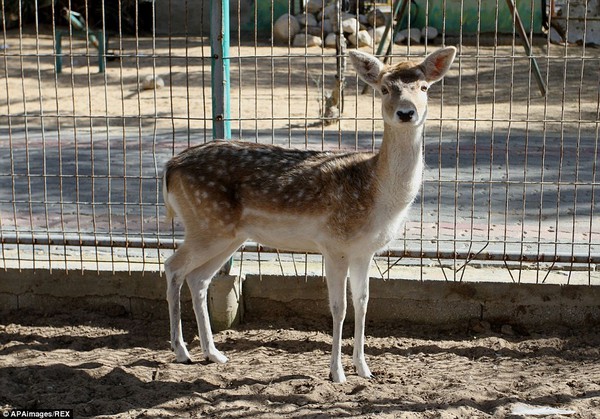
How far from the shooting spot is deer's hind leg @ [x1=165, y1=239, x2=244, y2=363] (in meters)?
6.21

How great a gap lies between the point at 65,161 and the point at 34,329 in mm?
6077

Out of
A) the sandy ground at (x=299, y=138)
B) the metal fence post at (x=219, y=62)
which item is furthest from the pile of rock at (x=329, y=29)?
the metal fence post at (x=219, y=62)

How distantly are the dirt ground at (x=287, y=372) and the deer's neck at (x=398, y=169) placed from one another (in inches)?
44.9

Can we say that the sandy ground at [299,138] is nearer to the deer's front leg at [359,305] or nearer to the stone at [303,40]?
the stone at [303,40]

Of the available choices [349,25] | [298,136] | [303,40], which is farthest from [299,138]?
[303,40]

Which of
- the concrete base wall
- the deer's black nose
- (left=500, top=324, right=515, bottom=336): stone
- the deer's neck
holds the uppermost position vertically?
the deer's black nose

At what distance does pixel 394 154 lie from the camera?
586 cm

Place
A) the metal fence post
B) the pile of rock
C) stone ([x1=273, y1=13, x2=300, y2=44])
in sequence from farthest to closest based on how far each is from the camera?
1. stone ([x1=273, y1=13, x2=300, y2=44])
2. the pile of rock
3. the metal fence post

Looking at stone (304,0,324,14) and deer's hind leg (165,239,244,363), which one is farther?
stone (304,0,324,14)

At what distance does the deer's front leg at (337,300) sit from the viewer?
586cm

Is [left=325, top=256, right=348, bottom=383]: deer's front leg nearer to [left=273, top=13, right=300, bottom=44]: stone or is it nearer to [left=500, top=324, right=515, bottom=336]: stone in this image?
[left=500, top=324, right=515, bottom=336]: stone

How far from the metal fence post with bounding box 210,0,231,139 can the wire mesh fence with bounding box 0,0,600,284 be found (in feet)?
→ 0.27

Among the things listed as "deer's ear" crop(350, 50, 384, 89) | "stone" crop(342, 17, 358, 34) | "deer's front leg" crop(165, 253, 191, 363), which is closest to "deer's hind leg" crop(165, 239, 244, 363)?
"deer's front leg" crop(165, 253, 191, 363)

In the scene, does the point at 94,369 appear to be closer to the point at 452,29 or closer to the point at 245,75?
the point at 245,75
